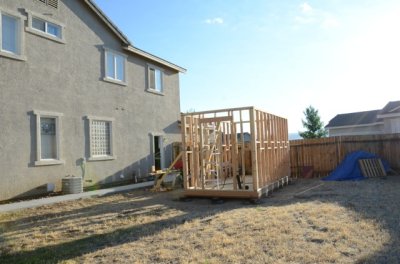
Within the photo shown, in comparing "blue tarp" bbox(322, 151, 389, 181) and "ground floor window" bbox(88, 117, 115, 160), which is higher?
"ground floor window" bbox(88, 117, 115, 160)

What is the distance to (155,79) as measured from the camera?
65.6ft

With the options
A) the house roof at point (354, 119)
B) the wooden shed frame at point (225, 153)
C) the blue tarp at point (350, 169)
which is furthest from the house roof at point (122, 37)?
the house roof at point (354, 119)

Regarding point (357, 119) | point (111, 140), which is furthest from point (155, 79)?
point (357, 119)

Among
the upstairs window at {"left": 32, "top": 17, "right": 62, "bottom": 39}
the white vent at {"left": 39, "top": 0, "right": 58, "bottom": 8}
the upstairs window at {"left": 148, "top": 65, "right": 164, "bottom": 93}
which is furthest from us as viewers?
the upstairs window at {"left": 148, "top": 65, "right": 164, "bottom": 93}

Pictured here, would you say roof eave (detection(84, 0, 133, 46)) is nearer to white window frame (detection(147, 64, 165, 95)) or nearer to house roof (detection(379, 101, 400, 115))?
white window frame (detection(147, 64, 165, 95))

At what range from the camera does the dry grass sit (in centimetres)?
574

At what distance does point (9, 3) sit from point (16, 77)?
252 cm

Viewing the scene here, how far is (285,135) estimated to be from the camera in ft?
53.7

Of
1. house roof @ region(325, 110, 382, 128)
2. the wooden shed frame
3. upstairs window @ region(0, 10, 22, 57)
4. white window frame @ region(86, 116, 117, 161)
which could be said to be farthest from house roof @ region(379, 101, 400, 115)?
upstairs window @ region(0, 10, 22, 57)

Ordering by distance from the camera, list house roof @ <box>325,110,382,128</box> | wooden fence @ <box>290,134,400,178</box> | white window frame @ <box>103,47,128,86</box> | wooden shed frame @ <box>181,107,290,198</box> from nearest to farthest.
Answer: wooden shed frame @ <box>181,107,290,198</box> → white window frame @ <box>103,47,128,86</box> → wooden fence @ <box>290,134,400,178</box> → house roof @ <box>325,110,382,128</box>

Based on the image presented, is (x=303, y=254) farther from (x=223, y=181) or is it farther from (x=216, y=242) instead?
(x=223, y=181)

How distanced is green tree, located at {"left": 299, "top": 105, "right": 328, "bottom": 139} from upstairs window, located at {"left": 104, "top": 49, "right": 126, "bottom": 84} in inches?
1105

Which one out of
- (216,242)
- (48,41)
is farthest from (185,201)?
(48,41)

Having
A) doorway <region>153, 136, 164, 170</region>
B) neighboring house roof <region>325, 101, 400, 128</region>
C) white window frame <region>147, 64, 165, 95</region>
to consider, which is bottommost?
doorway <region>153, 136, 164, 170</region>
